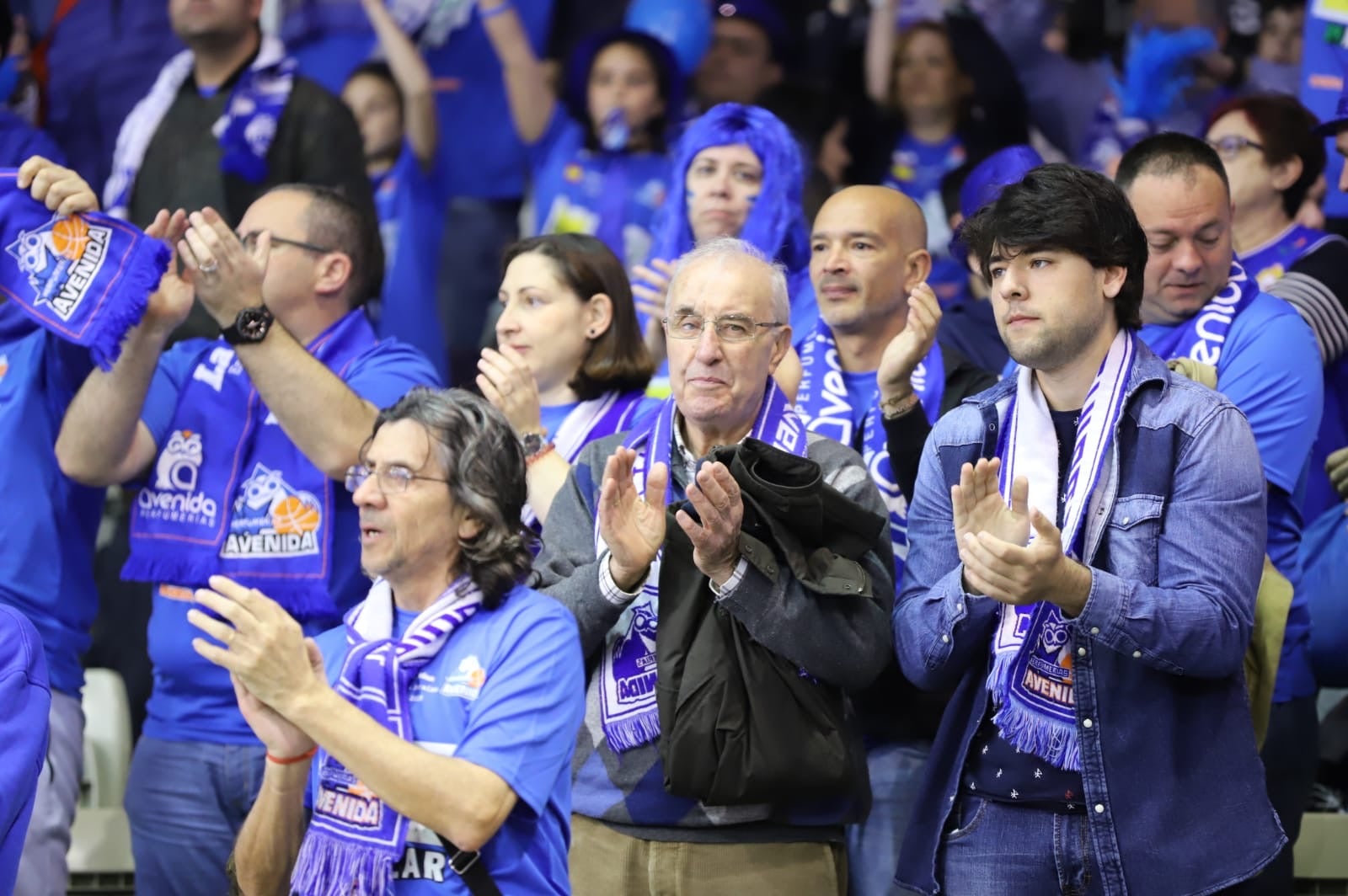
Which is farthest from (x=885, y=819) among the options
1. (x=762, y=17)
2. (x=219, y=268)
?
(x=762, y=17)

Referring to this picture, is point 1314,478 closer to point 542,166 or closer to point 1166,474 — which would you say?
point 1166,474

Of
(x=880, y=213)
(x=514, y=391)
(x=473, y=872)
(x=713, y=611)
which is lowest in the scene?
(x=473, y=872)

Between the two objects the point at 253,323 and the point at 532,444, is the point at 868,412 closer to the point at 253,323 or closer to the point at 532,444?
the point at 532,444

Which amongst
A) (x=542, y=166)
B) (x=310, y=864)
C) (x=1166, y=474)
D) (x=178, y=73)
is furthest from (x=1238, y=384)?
(x=178, y=73)

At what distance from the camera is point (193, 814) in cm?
380

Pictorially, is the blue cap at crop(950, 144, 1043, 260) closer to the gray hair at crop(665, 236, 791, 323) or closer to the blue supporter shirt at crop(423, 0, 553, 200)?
the gray hair at crop(665, 236, 791, 323)

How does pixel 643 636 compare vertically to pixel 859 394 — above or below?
below

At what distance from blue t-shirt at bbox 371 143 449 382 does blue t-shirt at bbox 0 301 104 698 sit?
2.01m

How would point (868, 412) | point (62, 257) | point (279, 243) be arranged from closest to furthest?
1. point (868, 412)
2. point (62, 257)
3. point (279, 243)

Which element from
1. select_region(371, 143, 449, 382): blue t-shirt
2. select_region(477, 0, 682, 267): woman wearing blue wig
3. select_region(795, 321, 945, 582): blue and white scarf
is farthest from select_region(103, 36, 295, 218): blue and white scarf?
select_region(795, 321, 945, 582): blue and white scarf

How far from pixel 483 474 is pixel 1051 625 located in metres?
1.02

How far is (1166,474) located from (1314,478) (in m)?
1.60

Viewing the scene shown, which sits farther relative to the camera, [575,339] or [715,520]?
[575,339]

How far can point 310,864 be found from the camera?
2705 millimetres
